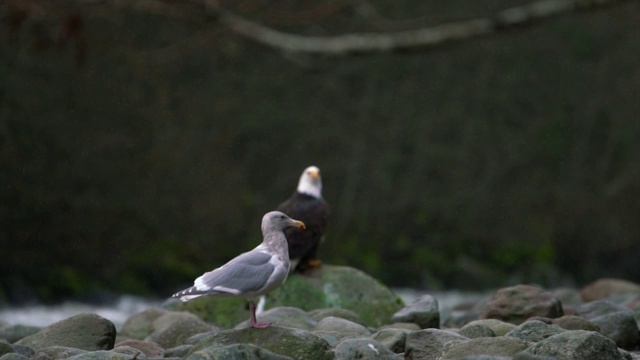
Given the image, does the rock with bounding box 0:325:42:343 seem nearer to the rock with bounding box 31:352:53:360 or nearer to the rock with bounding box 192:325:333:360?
the rock with bounding box 31:352:53:360

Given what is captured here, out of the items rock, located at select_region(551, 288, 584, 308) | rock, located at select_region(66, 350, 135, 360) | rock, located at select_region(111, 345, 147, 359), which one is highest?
rock, located at select_region(66, 350, 135, 360)

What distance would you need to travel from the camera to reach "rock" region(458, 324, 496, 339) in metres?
5.05

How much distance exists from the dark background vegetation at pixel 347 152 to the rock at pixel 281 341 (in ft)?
24.3

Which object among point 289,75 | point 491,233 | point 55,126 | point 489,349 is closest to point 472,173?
point 491,233

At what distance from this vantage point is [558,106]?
42.9ft

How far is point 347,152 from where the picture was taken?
12.7 meters

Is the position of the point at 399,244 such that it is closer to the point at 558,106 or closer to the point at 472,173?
the point at 472,173

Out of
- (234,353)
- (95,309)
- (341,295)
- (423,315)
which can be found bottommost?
(95,309)

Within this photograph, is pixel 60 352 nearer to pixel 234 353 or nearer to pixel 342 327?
pixel 234 353

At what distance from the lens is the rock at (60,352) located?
15.5 ft

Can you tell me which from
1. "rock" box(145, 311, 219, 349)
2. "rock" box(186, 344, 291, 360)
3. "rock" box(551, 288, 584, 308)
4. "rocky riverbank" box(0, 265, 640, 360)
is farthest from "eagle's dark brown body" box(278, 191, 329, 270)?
"rock" box(186, 344, 291, 360)

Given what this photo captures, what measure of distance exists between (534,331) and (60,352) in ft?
6.32

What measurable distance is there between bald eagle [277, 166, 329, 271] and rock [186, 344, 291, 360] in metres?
3.22

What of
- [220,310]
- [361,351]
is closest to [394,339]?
[361,351]
